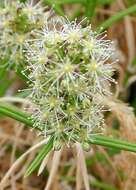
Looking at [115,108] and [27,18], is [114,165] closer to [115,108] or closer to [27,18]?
[115,108]

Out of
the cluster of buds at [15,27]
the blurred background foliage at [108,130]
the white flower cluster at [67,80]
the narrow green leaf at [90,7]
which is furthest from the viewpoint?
the blurred background foliage at [108,130]

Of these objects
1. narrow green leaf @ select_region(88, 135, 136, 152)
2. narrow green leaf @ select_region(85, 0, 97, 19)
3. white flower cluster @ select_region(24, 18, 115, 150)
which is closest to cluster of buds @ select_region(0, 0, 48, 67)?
white flower cluster @ select_region(24, 18, 115, 150)

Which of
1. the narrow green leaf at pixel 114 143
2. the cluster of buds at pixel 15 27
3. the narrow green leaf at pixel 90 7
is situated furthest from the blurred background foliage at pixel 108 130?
the narrow green leaf at pixel 114 143

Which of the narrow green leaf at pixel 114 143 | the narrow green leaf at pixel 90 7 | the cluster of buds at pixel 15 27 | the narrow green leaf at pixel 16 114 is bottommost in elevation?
the narrow green leaf at pixel 114 143

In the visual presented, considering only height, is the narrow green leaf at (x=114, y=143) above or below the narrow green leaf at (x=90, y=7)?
below

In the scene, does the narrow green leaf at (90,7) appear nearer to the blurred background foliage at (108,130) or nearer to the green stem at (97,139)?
the blurred background foliage at (108,130)

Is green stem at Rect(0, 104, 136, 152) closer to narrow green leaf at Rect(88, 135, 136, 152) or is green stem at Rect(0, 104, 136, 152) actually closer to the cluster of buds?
narrow green leaf at Rect(88, 135, 136, 152)

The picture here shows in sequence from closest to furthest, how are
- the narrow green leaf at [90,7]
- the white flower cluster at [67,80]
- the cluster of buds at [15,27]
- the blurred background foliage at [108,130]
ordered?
the white flower cluster at [67,80], the cluster of buds at [15,27], the narrow green leaf at [90,7], the blurred background foliage at [108,130]
